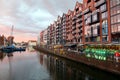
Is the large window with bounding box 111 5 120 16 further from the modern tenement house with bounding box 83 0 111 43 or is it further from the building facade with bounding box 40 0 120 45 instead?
the modern tenement house with bounding box 83 0 111 43

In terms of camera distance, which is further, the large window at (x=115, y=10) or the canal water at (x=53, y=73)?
the large window at (x=115, y=10)

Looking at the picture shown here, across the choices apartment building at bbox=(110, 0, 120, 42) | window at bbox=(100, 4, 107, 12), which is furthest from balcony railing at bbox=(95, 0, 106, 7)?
apartment building at bbox=(110, 0, 120, 42)

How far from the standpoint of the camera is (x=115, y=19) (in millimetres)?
53469

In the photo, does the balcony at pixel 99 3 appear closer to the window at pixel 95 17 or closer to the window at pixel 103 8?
the window at pixel 103 8

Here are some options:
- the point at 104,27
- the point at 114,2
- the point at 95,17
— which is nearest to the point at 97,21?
the point at 95,17

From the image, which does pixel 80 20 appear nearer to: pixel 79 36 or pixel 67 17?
pixel 79 36

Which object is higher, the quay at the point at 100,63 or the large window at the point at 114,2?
the large window at the point at 114,2

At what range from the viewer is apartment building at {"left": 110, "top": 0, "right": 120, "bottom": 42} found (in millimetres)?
51938

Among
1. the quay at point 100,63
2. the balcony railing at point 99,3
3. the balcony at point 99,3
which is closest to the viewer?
the quay at point 100,63

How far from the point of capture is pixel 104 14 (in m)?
59.8

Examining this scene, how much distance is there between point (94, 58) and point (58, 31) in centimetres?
10134

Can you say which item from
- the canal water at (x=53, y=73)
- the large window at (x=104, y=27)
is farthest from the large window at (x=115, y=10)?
the canal water at (x=53, y=73)

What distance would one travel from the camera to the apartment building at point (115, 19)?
51.9 metres

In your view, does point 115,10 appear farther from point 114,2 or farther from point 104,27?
point 104,27
